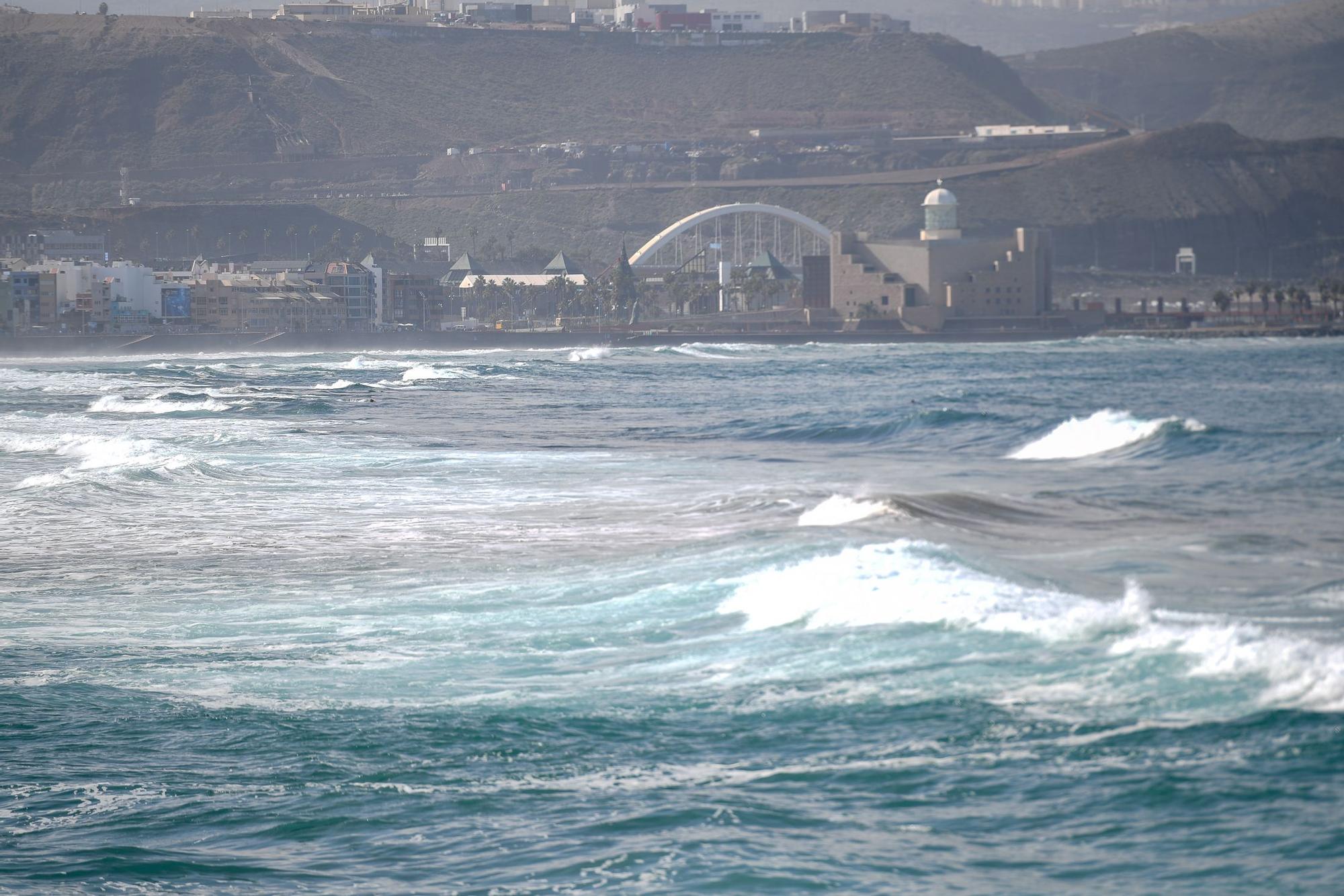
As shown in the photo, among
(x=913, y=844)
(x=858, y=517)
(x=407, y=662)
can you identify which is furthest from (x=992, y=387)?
(x=913, y=844)

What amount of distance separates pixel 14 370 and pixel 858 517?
7244 cm

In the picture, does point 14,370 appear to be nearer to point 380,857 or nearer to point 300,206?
point 380,857

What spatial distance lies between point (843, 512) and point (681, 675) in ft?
29.7

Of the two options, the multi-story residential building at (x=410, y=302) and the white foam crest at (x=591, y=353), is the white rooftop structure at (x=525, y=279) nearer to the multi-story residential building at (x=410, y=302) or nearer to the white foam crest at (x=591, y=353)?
the multi-story residential building at (x=410, y=302)

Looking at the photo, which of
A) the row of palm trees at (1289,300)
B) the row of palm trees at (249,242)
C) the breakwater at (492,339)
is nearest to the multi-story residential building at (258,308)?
the breakwater at (492,339)

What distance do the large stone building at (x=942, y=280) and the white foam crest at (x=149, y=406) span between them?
7685 cm

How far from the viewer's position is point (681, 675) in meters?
14.2

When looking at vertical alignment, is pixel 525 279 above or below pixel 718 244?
below

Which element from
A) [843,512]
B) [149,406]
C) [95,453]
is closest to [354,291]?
[149,406]

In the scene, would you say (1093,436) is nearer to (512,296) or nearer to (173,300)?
(173,300)

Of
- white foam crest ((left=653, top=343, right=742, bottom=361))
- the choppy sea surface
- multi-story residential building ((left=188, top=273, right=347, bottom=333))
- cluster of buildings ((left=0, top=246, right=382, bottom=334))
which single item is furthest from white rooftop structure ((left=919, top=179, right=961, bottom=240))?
the choppy sea surface

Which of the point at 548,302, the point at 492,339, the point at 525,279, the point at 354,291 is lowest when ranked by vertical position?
the point at 492,339

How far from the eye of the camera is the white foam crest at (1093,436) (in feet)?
110

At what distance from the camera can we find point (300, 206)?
632 ft
